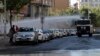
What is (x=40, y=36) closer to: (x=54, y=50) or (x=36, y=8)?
(x=54, y=50)

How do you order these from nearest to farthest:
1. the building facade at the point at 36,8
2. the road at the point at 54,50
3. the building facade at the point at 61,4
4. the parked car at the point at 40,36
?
the road at the point at 54,50, the parked car at the point at 40,36, the building facade at the point at 36,8, the building facade at the point at 61,4

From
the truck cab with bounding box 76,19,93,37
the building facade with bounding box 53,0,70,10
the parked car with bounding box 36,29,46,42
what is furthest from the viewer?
the building facade with bounding box 53,0,70,10

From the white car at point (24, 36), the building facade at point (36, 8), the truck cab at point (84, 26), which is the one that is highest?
the building facade at point (36, 8)

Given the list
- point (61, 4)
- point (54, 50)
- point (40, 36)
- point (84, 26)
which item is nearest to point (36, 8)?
point (84, 26)


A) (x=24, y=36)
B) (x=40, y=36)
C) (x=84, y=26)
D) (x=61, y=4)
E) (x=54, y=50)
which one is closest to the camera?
(x=54, y=50)

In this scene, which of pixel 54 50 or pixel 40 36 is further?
pixel 40 36

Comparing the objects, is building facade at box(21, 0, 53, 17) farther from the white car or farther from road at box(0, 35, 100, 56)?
road at box(0, 35, 100, 56)

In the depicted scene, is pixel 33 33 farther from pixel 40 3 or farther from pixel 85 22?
pixel 40 3

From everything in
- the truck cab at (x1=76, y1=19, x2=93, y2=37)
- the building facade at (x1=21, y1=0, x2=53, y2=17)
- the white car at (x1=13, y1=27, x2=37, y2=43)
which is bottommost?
the truck cab at (x1=76, y1=19, x2=93, y2=37)

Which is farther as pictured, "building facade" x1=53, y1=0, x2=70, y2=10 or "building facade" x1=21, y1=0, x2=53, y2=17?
"building facade" x1=53, y1=0, x2=70, y2=10

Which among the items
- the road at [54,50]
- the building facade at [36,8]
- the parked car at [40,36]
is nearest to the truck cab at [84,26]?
the building facade at [36,8]

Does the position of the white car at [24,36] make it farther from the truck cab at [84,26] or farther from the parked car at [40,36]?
the truck cab at [84,26]

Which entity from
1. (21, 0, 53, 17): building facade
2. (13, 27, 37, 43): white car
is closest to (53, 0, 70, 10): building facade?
(21, 0, 53, 17): building facade

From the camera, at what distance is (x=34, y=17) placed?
282ft
